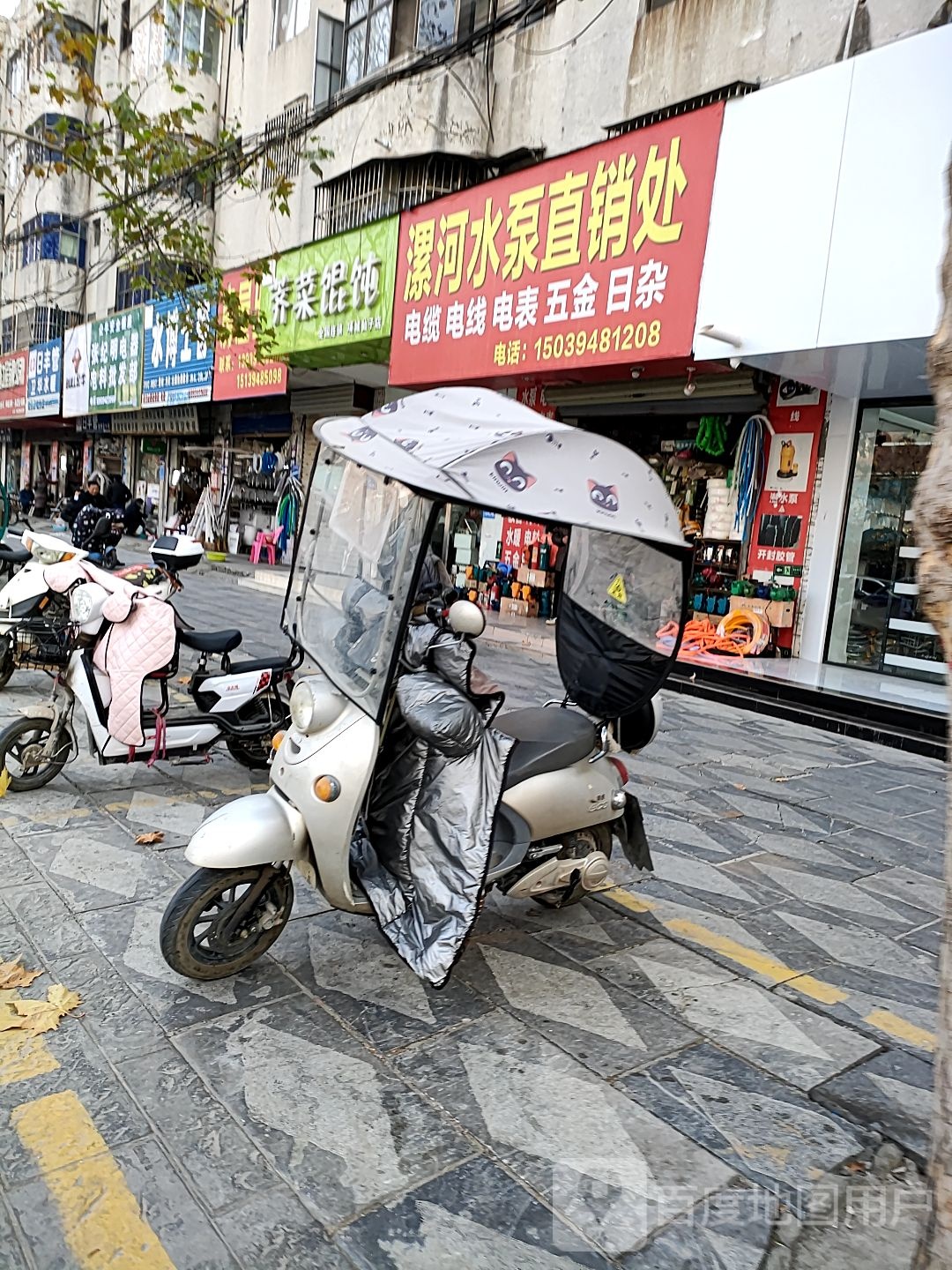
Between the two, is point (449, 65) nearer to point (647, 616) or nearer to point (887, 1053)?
point (647, 616)

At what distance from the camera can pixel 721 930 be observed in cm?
366

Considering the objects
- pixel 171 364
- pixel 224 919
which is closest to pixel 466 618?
pixel 224 919

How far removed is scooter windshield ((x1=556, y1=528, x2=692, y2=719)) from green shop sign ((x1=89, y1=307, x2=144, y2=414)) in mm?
17233

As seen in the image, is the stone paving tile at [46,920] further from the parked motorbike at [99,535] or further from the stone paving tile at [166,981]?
the parked motorbike at [99,535]

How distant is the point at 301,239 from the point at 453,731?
16.2 meters

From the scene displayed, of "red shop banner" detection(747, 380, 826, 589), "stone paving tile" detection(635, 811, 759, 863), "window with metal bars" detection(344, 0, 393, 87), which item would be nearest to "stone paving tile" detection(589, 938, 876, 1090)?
"stone paving tile" detection(635, 811, 759, 863)

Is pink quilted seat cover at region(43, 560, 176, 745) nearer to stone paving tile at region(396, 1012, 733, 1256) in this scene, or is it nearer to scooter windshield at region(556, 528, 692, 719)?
scooter windshield at region(556, 528, 692, 719)

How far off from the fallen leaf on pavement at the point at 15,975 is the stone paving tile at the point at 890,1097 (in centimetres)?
250

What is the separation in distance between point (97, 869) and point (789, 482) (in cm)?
869

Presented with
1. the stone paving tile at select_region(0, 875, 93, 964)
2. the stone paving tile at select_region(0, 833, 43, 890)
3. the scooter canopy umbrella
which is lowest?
the stone paving tile at select_region(0, 875, 93, 964)

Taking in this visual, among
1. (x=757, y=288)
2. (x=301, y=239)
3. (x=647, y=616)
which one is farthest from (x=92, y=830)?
(x=301, y=239)

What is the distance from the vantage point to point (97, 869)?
3752 millimetres

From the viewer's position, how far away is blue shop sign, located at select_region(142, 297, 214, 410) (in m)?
15.9

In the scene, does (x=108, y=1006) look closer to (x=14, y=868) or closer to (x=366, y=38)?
(x=14, y=868)
